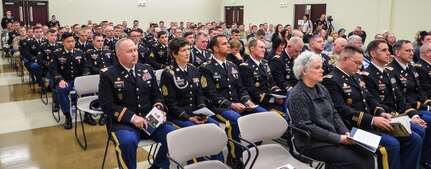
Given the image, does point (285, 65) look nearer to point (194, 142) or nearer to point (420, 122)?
point (420, 122)

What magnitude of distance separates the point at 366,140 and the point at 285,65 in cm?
194

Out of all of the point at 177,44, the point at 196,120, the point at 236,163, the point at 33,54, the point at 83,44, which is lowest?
the point at 236,163

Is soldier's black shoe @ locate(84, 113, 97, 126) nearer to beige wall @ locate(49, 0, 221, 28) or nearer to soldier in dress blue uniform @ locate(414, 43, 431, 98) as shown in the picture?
soldier in dress blue uniform @ locate(414, 43, 431, 98)

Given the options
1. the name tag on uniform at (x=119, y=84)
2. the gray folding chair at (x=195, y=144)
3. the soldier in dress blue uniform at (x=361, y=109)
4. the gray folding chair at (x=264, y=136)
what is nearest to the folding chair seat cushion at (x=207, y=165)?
the gray folding chair at (x=195, y=144)

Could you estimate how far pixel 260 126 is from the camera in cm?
277

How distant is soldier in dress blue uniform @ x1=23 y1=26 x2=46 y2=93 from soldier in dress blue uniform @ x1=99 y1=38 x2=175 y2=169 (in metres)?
4.16

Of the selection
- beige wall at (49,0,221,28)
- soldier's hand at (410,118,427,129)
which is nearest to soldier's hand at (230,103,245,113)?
soldier's hand at (410,118,427,129)

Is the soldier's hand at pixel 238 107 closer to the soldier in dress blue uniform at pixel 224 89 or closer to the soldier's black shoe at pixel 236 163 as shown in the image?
the soldier in dress blue uniform at pixel 224 89

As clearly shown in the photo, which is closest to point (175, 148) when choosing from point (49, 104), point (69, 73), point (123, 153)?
point (123, 153)

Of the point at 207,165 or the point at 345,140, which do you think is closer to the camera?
the point at 207,165

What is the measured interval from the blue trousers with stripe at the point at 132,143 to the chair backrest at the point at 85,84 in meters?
1.56

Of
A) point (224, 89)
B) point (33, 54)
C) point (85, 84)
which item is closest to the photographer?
point (224, 89)

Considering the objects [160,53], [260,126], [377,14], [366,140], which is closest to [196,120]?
[260,126]

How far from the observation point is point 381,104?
3.50 m
